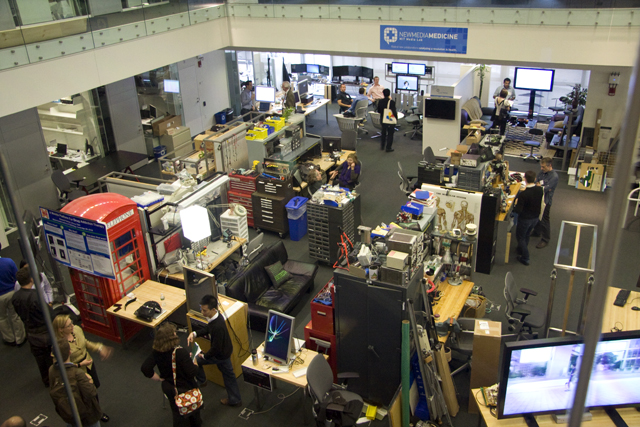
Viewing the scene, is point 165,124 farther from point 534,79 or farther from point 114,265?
point 534,79

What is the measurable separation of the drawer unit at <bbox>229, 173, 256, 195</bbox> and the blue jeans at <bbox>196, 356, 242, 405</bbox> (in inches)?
158

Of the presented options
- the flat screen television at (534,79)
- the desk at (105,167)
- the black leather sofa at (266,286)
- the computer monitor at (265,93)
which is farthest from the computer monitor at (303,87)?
the black leather sofa at (266,286)

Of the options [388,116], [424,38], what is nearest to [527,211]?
[424,38]

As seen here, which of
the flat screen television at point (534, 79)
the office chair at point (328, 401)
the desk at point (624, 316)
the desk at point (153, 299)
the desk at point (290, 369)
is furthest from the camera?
the flat screen television at point (534, 79)

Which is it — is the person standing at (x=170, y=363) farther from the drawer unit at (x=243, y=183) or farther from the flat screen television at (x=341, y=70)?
the flat screen television at (x=341, y=70)

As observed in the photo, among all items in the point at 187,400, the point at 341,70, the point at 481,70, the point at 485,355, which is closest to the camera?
the point at 187,400

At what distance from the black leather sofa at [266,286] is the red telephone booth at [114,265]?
122cm

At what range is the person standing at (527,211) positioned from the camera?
7.38 metres

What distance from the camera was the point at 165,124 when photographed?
474 inches

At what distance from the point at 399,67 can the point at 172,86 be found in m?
6.42

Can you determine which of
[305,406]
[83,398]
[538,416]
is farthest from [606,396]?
[83,398]

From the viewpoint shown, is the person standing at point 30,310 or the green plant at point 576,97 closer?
the person standing at point 30,310

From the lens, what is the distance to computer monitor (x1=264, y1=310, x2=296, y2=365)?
502 centimetres

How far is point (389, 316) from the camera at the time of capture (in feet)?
15.9
